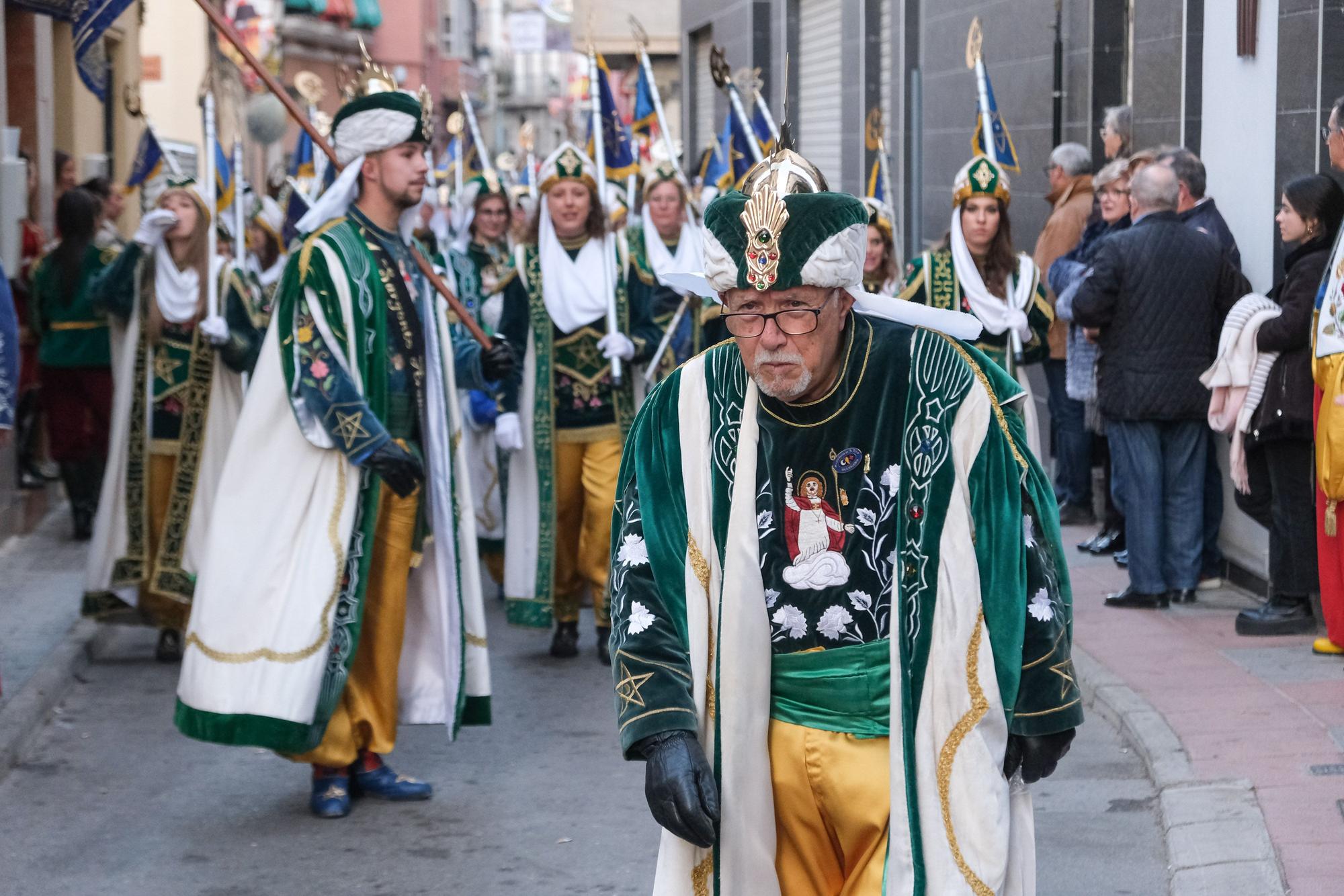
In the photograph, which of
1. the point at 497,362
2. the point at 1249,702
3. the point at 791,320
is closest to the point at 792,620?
the point at 791,320

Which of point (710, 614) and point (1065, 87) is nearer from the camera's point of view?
point (710, 614)

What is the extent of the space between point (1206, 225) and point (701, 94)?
66.3ft

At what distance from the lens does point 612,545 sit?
3.49 metres

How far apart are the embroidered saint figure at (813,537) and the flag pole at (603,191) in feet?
16.8

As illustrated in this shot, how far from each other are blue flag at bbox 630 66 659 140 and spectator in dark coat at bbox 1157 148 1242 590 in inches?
131

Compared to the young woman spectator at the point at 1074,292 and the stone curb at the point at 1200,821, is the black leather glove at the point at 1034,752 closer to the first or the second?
the stone curb at the point at 1200,821

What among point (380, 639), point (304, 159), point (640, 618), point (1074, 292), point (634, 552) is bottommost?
point (380, 639)

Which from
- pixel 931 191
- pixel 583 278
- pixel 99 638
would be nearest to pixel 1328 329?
pixel 583 278

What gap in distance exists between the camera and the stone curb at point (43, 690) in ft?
22.4

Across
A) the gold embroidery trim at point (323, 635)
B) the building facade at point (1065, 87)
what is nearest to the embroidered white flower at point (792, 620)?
the building facade at point (1065, 87)

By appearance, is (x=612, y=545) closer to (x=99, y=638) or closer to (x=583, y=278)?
(x=583, y=278)

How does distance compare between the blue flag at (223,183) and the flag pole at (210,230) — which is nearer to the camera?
the flag pole at (210,230)

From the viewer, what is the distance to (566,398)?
846 cm

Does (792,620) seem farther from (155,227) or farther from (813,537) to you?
(155,227)
